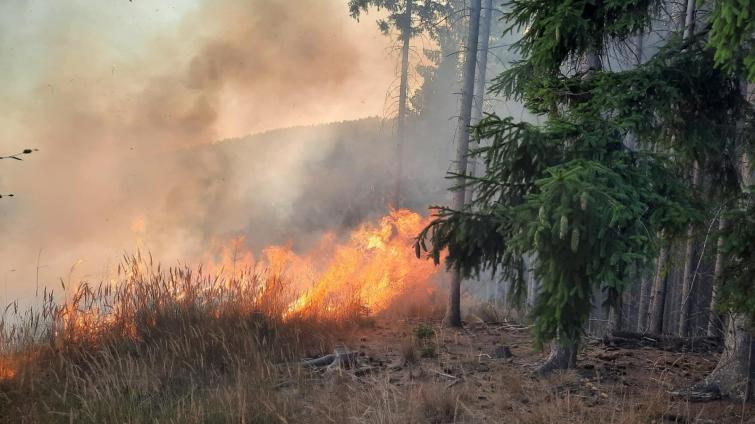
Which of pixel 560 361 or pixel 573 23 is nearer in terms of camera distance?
pixel 573 23

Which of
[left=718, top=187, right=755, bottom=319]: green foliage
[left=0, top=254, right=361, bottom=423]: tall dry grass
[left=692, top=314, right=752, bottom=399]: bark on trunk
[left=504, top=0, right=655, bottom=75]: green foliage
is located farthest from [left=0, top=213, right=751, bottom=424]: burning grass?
[left=504, top=0, right=655, bottom=75]: green foliage

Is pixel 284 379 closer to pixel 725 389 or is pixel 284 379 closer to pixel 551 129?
pixel 551 129

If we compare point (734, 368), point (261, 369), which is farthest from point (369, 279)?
point (734, 368)

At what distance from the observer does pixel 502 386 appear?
19.1 feet

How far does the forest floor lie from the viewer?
189 inches

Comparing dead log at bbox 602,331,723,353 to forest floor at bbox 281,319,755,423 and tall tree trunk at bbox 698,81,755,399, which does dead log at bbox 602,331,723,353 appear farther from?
tall tree trunk at bbox 698,81,755,399

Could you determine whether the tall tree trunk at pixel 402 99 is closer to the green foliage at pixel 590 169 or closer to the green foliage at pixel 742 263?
the green foliage at pixel 590 169

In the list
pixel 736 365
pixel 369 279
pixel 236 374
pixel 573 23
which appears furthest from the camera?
pixel 369 279

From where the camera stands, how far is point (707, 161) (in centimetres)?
548

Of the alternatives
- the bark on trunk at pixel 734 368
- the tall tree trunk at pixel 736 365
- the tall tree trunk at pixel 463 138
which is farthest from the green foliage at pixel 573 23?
the tall tree trunk at pixel 463 138

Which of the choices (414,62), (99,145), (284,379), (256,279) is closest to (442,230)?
(284,379)

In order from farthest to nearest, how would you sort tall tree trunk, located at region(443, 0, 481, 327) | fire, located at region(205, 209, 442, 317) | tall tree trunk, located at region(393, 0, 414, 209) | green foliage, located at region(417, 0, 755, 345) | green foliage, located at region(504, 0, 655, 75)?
tall tree trunk, located at region(393, 0, 414, 209), tall tree trunk, located at region(443, 0, 481, 327), fire, located at region(205, 209, 442, 317), green foliage, located at region(504, 0, 655, 75), green foliage, located at region(417, 0, 755, 345)

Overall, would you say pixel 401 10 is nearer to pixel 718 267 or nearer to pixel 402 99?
pixel 402 99

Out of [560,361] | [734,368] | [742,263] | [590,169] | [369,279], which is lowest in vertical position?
[560,361]
